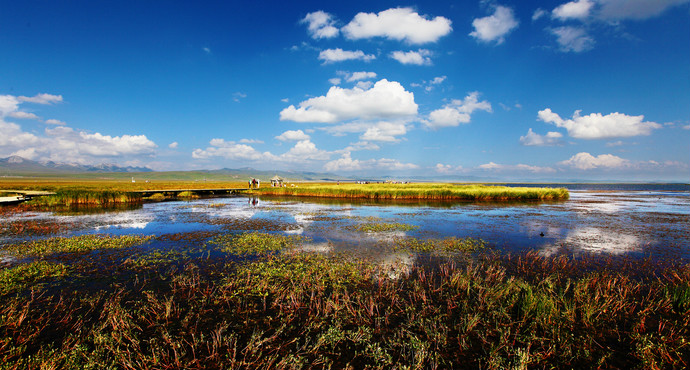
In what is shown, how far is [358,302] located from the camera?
26.7 ft

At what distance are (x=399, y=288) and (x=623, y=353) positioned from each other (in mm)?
5424

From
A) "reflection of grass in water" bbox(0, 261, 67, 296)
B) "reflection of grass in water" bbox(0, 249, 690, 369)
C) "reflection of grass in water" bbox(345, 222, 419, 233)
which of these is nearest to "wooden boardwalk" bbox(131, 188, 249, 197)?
"reflection of grass in water" bbox(0, 261, 67, 296)

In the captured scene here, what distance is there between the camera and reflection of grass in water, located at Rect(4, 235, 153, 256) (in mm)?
13914

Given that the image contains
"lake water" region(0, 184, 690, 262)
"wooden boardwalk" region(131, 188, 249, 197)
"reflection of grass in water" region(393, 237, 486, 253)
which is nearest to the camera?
"reflection of grass in water" region(393, 237, 486, 253)

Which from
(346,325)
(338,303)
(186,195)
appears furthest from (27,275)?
(186,195)

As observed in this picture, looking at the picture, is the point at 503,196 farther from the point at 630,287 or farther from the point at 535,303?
the point at 535,303

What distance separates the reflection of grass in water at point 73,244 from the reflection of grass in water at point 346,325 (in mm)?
5559

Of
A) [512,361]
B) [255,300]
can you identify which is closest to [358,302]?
Result: [255,300]

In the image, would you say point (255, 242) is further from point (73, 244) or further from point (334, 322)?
point (334, 322)

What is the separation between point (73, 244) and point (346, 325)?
16.5 metres

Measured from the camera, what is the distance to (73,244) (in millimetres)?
15047

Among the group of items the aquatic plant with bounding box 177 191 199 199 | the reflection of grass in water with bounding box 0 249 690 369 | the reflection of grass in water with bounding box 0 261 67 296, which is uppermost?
the aquatic plant with bounding box 177 191 199 199

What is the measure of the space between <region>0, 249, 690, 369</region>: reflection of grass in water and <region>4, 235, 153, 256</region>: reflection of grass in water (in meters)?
5.56

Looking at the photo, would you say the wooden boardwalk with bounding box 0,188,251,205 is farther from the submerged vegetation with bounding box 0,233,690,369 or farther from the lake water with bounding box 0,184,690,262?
the submerged vegetation with bounding box 0,233,690,369
